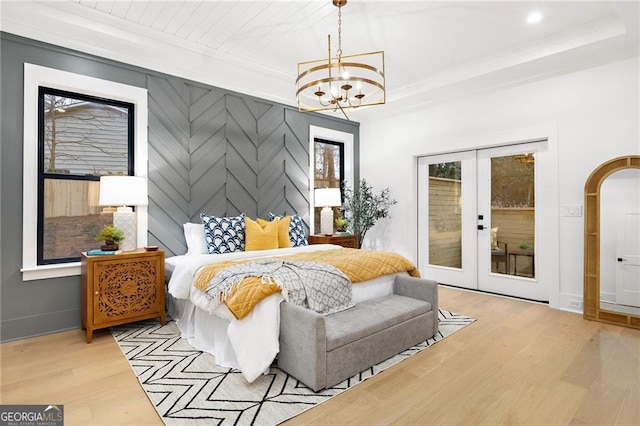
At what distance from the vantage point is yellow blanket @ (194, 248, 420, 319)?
2193mm

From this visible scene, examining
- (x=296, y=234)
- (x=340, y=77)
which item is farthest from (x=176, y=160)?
(x=340, y=77)

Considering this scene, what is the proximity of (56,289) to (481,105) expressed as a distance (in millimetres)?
5122

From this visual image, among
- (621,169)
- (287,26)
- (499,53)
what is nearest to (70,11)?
(287,26)

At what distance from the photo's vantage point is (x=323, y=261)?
294 cm

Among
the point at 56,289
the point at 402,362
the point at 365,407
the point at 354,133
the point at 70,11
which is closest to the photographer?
the point at 365,407

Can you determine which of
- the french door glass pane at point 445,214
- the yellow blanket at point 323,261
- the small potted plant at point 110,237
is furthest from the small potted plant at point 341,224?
the small potted plant at point 110,237

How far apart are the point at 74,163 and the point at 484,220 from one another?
15.6ft

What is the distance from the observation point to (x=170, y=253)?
3814 mm

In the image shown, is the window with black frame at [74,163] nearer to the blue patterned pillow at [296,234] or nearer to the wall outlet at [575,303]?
the blue patterned pillow at [296,234]

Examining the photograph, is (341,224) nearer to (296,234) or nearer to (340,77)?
(296,234)

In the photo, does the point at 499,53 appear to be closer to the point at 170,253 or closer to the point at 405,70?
the point at 405,70

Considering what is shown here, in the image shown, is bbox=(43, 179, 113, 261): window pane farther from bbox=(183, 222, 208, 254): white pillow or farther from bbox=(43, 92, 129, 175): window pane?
bbox=(183, 222, 208, 254): white pillow

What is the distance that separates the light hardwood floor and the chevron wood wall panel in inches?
57.4

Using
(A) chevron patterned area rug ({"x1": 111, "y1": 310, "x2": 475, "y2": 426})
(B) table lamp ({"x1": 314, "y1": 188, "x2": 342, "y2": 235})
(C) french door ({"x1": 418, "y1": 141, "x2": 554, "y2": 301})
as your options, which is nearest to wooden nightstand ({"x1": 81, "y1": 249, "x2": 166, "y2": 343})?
(A) chevron patterned area rug ({"x1": 111, "y1": 310, "x2": 475, "y2": 426})
